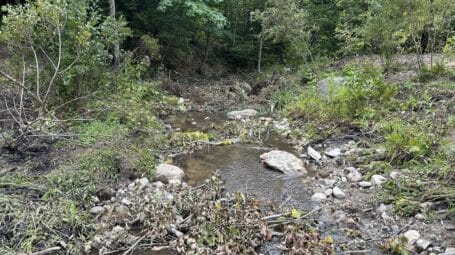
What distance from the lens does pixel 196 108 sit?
10539 millimetres

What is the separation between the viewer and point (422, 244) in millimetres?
3646

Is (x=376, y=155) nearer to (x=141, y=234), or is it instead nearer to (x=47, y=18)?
(x=141, y=234)

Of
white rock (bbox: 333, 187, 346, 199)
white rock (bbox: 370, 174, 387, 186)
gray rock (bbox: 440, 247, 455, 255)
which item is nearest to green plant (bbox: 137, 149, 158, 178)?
white rock (bbox: 333, 187, 346, 199)

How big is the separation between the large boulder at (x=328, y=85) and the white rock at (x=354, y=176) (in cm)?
318

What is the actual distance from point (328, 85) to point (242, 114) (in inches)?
87.0

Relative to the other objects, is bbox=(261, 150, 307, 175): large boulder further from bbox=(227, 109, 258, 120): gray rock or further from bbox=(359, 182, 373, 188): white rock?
bbox=(227, 109, 258, 120): gray rock

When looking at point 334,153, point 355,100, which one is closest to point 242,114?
point 355,100

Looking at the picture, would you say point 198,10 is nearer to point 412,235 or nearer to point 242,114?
point 242,114

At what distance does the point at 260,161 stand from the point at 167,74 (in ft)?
24.0

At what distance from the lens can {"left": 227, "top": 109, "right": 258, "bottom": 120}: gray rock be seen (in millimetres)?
9381

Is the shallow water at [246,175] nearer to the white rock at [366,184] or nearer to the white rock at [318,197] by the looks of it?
the white rock at [318,197]

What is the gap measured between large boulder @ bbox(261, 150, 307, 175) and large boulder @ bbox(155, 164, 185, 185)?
1431 millimetres

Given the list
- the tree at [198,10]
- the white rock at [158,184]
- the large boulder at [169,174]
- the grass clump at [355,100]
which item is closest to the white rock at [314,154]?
the grass clump at [355,100]

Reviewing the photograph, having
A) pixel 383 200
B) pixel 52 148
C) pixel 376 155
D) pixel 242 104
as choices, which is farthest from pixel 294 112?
pixel 52 148
